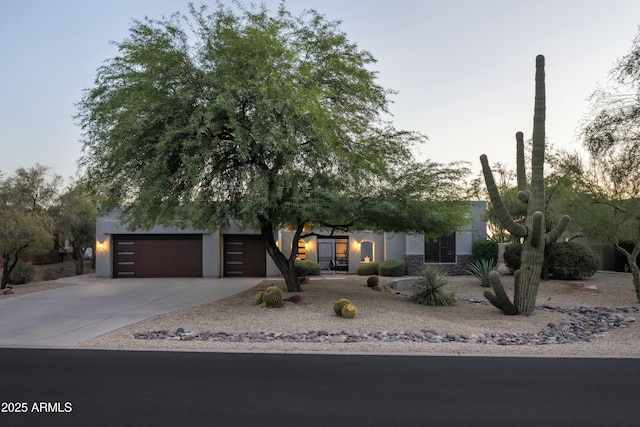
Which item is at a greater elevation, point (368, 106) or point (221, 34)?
point (221, 34)

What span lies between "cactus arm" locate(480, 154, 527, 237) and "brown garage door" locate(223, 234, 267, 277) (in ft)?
45.9

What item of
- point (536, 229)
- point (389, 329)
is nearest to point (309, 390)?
point (389, 329)

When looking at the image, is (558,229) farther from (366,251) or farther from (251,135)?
(366,251)

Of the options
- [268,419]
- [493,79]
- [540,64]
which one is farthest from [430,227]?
[268,419]

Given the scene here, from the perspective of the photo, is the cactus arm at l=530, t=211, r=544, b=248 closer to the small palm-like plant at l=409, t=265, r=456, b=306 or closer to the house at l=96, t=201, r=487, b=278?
the small palm-like plant at l=409, t=265, r=456, b=306

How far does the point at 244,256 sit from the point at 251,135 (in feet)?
42.7

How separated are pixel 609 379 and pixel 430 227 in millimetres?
7290

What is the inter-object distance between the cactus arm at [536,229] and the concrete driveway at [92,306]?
951 cm

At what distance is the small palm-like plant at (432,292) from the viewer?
534 inches

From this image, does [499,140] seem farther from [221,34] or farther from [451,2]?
[221,34]

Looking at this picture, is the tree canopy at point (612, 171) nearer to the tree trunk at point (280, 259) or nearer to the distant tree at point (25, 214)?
the tree trunk at point (280, 259)

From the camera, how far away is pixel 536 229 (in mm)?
11047

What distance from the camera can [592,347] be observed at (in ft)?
26.9

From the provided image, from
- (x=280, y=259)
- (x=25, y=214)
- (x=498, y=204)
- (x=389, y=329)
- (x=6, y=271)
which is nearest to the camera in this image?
(x=389, y=329)
